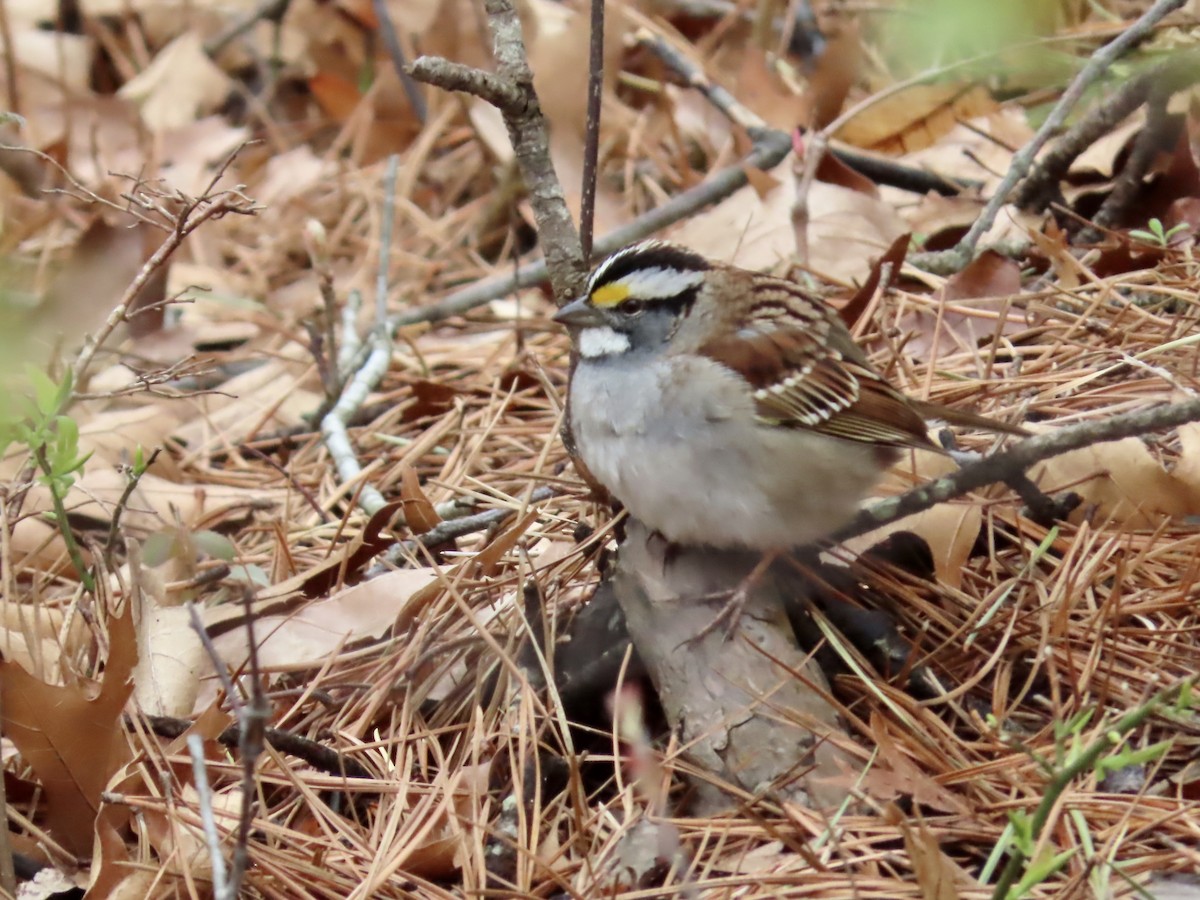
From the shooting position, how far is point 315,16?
19.2ft

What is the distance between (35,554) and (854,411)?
2.04 m

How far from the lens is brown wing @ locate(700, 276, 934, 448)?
8.32 ft

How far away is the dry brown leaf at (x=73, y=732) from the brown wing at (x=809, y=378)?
1.29m

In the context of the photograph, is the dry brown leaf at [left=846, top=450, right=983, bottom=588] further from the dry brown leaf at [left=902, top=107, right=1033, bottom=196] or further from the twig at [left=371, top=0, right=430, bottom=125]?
the twig at [left=371, top=0, right=430, bottom=125]

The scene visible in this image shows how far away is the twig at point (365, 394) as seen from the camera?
3289 millimetres

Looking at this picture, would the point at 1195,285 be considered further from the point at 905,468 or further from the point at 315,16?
the point at 315,16

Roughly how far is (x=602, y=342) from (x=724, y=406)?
1.10ft

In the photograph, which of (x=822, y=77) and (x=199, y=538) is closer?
(x=199, y=538)

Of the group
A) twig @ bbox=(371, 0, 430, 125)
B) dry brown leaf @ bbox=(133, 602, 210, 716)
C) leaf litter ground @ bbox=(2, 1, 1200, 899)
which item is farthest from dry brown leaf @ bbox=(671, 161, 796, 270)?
dry brown leaf @ bbox=(133, 602, 210, 716)

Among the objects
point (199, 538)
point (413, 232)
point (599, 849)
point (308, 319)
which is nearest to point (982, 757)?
point (599, 849)

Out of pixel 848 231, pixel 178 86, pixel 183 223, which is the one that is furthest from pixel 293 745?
pixel 178 86

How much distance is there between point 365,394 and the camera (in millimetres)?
3699

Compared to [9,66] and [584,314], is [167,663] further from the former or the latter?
[9,66]

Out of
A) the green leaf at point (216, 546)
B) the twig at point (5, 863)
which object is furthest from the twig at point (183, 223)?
the twig at point (5, 863)
